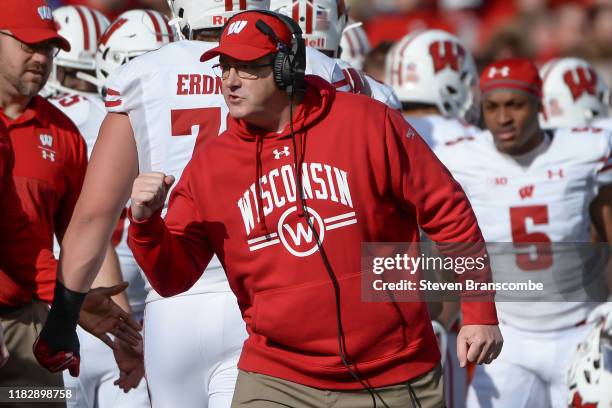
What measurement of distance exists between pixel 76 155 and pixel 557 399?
10.2ft

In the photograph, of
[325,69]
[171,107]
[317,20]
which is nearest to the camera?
[171,107]

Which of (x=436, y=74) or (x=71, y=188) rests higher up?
(x=71, y=188)

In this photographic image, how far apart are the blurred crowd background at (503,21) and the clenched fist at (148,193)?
10907 mm

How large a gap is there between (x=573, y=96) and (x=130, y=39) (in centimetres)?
406

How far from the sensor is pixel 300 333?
432 cm

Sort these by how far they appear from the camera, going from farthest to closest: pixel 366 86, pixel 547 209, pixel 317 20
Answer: pixel 547 209, pixel 317 20, pixel 366 86

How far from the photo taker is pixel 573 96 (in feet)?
34.0

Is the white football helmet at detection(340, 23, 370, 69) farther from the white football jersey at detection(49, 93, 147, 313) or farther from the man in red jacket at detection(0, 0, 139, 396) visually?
the man in red jacket at detection(0, 0, 139, 396)

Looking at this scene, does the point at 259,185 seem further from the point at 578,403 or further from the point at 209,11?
the point at 578,403

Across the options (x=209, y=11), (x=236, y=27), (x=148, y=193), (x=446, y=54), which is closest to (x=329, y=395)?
(x=148, y=193)

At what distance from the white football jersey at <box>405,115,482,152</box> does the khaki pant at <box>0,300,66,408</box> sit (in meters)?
3.48

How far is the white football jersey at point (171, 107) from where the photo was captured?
491 centimetres

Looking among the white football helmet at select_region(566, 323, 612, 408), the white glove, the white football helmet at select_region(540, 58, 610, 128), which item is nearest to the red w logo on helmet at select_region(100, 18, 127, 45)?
the white glove

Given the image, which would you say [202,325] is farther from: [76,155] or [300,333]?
[76,155]
